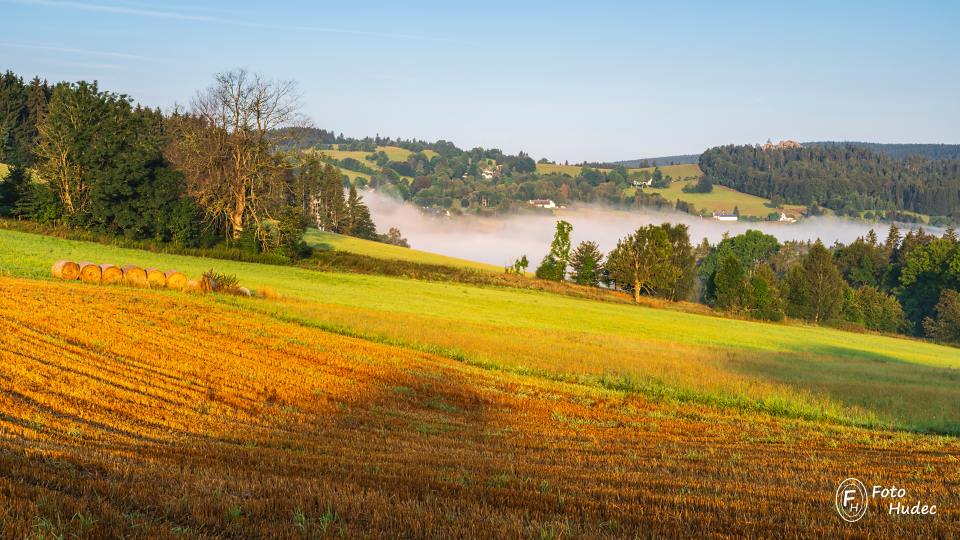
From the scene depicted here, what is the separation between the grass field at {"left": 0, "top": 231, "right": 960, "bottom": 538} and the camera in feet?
24.7

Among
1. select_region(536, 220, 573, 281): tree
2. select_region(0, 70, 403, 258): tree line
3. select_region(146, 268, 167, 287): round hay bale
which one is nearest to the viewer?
select_region(146, 268, 167, 287): round hay bale

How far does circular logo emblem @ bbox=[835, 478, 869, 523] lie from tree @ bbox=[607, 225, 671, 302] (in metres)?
86.9

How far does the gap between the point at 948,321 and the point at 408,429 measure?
116839mm

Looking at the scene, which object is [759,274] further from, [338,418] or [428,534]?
[428,534]

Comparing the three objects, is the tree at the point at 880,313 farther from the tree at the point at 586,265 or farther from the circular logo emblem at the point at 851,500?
the circular logo emblem at the point at 851,500

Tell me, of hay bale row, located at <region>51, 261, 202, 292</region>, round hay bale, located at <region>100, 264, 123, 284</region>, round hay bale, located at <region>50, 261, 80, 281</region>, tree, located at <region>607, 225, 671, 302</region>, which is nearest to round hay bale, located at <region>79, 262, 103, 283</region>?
hay bale row, located at <region>51, 261, 202, 292</region>

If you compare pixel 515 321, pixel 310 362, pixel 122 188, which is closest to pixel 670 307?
pixel 515 321

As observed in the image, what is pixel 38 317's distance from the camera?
22.4 meters

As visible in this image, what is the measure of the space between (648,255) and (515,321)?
55920 mm

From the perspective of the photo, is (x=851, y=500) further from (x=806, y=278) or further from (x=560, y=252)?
(x=806, y=278)

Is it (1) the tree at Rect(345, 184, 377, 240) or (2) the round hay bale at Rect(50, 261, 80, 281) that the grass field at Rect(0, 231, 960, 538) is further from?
(1) the tree at Rect(345, 184, 377, 240)

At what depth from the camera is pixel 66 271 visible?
37.7 m

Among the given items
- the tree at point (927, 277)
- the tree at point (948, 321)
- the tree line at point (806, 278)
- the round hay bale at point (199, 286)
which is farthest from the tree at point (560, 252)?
the round hay bale at point (199, 286)

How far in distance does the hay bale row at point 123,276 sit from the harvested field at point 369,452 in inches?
506
